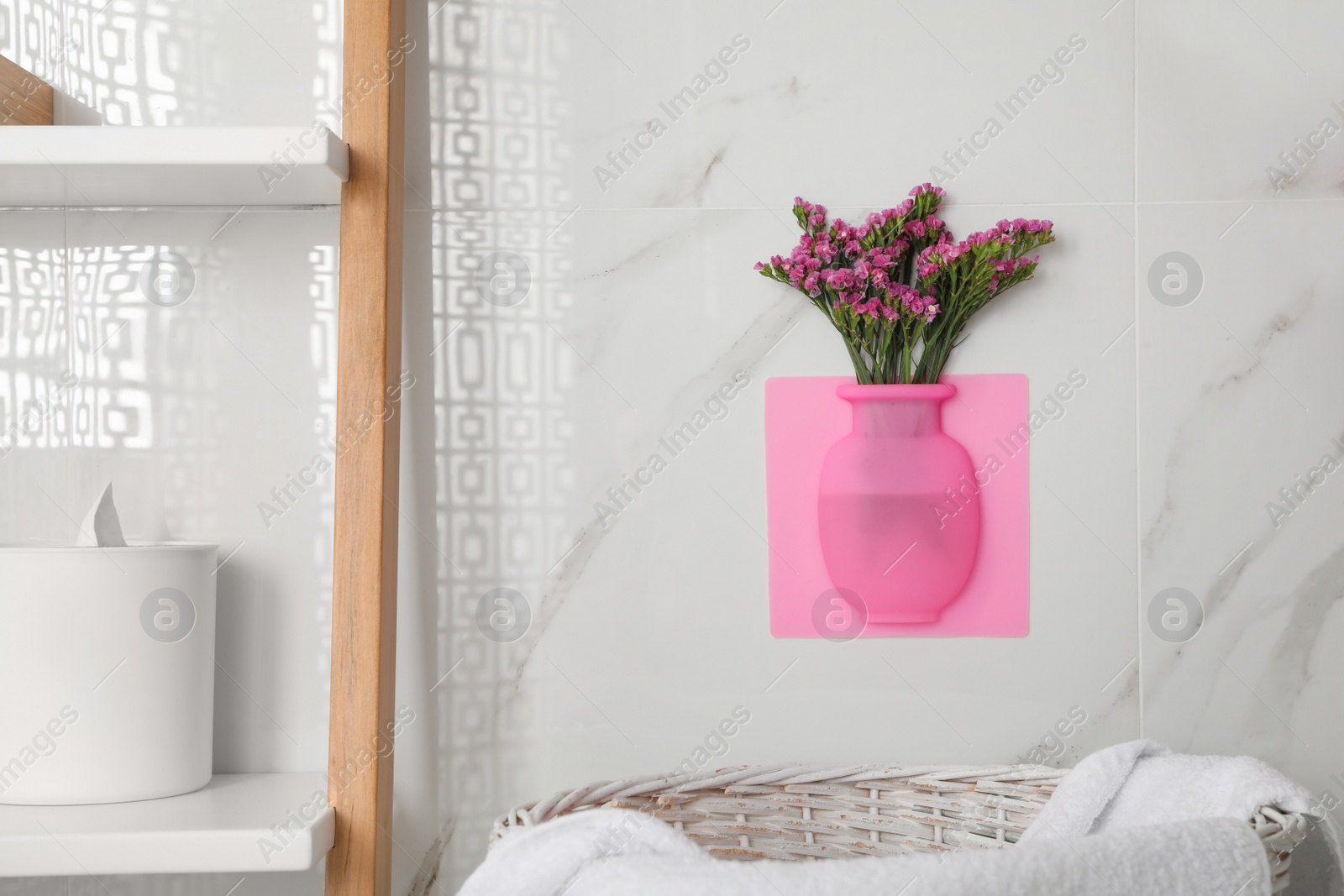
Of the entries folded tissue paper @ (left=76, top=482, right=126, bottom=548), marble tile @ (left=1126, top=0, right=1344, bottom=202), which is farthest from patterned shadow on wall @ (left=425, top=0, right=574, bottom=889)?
marble tile @ (left=1126, top=0, right=1344, bottom=202)

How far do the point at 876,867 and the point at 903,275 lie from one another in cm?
50

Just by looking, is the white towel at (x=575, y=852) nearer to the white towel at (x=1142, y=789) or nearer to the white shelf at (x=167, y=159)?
the white towel at (x=1142, y=789)

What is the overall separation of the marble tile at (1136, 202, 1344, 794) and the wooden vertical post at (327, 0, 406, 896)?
0.65m

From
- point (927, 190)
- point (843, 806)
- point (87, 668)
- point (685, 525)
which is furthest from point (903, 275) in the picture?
point (87, 668)

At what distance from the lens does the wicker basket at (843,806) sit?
671 millimetres

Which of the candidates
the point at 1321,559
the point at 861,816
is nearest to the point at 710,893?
the point at 861,816

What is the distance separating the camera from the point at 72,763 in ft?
2.06

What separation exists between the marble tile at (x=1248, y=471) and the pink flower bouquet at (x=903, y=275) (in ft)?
0.50

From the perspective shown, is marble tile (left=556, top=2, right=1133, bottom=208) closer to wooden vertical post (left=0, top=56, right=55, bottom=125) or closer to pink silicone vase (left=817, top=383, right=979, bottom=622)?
pink silicone vase (left=817, top=383, right=979, bottom=622)

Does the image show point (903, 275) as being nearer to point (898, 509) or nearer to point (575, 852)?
point (898, 509)

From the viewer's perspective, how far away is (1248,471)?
796 millimetres

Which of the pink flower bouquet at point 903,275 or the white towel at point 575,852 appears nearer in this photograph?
the white towel at point 575,852

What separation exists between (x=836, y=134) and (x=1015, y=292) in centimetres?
21

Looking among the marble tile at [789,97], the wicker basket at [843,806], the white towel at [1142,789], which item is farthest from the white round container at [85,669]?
the white towel at [1142,789]
